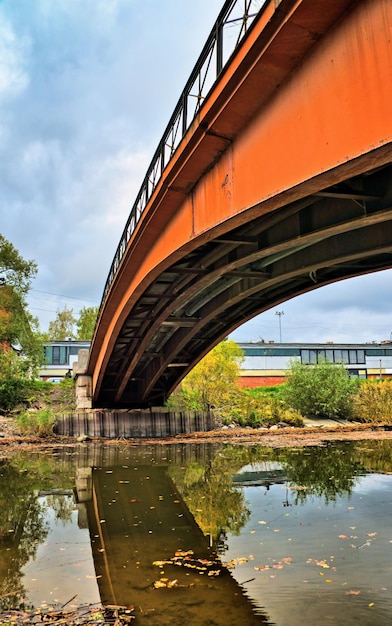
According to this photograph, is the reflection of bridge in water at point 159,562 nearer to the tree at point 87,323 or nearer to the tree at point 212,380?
the tree at point 212,380

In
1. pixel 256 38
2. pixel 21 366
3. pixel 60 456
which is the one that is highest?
pixel 256 38

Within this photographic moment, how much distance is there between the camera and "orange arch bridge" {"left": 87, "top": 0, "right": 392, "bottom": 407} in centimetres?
433

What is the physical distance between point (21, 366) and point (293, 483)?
22.0 m

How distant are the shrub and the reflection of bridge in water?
2203cm

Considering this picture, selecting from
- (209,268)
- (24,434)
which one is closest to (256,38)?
(209,268)

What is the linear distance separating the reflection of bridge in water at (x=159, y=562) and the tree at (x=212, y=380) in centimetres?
1813

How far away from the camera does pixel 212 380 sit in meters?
29.5

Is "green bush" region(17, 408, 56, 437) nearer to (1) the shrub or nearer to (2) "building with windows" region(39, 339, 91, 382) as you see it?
(1) the shrub

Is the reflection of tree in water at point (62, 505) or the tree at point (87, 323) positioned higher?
the tree at point (87, 323)

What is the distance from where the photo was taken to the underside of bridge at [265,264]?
7363 mm

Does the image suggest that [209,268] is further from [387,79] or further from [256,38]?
[387,79]

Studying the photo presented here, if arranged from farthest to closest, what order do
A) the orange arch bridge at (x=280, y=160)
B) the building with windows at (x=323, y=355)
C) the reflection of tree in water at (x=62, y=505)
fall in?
the building with windows at (x=323, y=355) → the reflection of tree in water at (x=62, y=505) → the orange arch bridge at (x=280, y=160)

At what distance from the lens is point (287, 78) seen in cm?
536

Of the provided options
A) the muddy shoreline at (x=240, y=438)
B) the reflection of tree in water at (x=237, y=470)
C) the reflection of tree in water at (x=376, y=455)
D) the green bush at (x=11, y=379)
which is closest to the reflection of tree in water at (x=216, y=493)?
the reflection of tree in water at (x=237, y=470)
